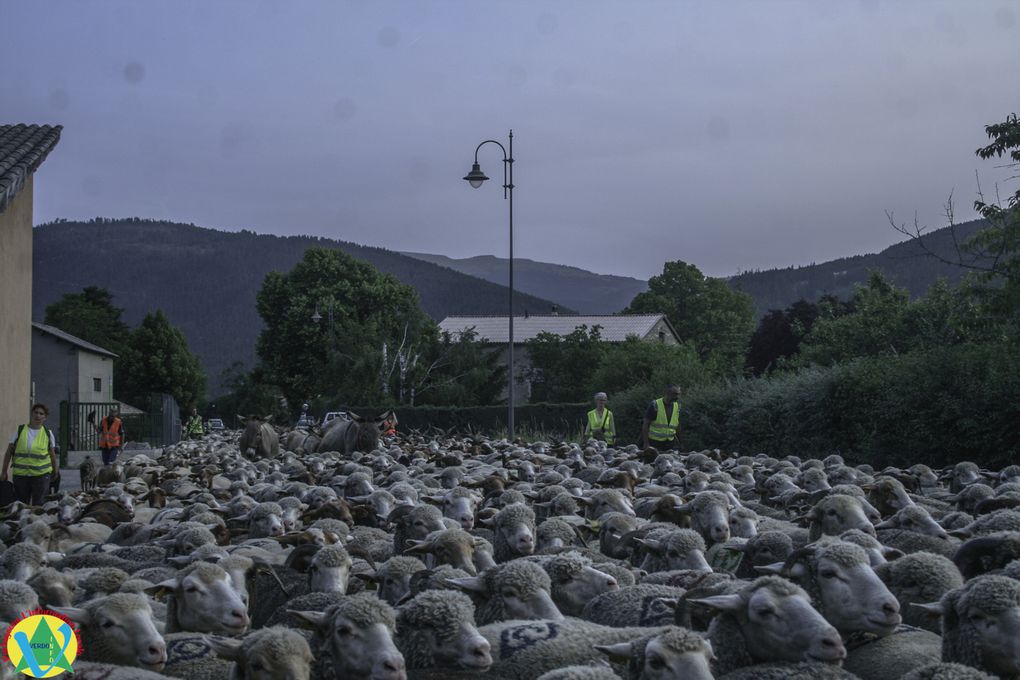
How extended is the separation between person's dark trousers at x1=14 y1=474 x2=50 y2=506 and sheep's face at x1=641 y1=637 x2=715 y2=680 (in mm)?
12142

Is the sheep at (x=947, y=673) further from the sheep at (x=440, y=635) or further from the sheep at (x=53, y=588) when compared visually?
the sheep at (x=53, y=588)

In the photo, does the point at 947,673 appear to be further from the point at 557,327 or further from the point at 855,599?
the point at 557,327

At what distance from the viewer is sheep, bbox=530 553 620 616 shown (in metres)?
6.41

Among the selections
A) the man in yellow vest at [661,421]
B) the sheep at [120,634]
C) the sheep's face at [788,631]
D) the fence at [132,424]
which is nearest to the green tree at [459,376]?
the fence at [132,424]

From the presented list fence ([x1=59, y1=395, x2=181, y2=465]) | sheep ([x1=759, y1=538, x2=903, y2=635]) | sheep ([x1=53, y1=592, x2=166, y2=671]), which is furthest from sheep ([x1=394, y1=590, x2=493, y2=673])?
fence ([x1=59, y1=395, x2=181, y2=465])

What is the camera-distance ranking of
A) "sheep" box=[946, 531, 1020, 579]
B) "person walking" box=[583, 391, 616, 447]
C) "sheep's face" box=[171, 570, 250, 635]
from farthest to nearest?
"person walking" box=[583, 391, 616, 447]
"sheep" box=[946, 531, 1020, 579]
"sheep's face" box=[171, 570, 250, 635]

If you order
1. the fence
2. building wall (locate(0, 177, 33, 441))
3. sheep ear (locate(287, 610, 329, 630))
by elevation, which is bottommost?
the fence

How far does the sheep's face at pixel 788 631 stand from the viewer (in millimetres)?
4613

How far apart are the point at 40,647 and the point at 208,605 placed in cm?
134

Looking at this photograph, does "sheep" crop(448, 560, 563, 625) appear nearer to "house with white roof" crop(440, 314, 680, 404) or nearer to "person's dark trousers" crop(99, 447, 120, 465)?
"person's dark trousers" crop(99, 447, 120, 465)

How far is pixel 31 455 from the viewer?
14.2 m

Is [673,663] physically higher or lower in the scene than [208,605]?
higher

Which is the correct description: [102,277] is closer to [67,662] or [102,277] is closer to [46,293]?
[46,293]

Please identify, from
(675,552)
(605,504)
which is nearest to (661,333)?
(605,504)
